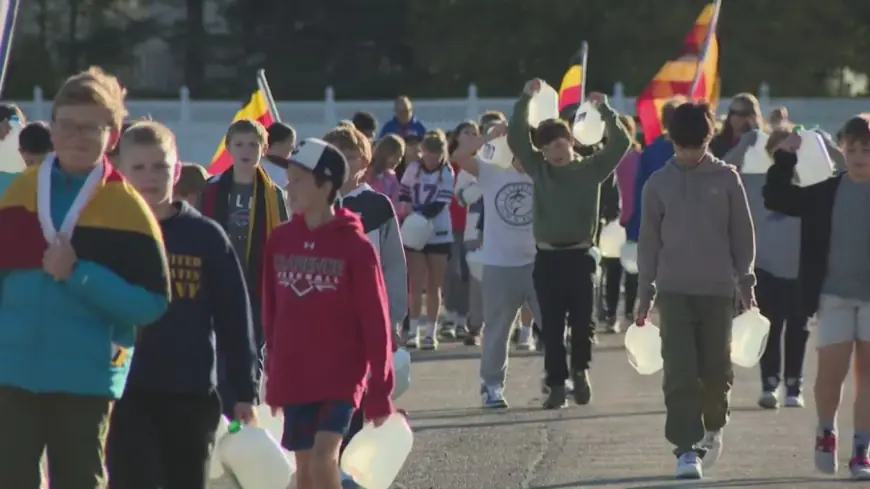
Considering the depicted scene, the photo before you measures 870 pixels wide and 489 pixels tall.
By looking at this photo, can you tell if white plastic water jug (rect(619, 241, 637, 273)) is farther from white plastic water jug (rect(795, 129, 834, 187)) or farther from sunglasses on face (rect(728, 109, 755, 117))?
white plastic water jug (rect(795, 129, 834, 187))

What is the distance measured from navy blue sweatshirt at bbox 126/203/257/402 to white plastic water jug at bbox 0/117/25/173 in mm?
4545

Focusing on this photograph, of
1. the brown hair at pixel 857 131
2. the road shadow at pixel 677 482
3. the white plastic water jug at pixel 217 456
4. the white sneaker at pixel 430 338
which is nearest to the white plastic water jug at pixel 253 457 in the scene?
the white plastic water jug at pixel 217 456

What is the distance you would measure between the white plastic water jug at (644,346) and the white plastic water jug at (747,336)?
424mm

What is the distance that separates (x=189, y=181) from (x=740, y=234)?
2723 millimetres

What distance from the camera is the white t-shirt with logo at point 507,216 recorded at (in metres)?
13.1

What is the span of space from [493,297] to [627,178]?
5.88 m

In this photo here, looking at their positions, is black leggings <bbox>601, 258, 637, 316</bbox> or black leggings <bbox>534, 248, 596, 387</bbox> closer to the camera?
black leggings <bbox>534, 248, 596, 387</bbox>

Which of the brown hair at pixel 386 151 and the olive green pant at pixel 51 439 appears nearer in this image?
the olive green pant at pixel 51 439

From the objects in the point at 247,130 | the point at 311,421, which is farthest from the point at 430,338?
the point at 311,421

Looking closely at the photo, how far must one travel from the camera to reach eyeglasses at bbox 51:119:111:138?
6098 mm

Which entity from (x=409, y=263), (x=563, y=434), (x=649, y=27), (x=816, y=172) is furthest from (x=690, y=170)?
(x=649, y=27)

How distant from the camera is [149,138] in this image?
22.5 feet

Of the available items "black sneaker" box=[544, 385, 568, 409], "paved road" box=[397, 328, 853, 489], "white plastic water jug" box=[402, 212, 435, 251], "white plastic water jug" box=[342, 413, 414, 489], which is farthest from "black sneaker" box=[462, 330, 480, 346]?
"white plastic water jug" box=[342, 413, 414, 489]

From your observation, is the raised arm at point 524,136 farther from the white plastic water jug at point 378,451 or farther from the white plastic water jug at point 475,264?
the white plastic water jug at point 378,451
